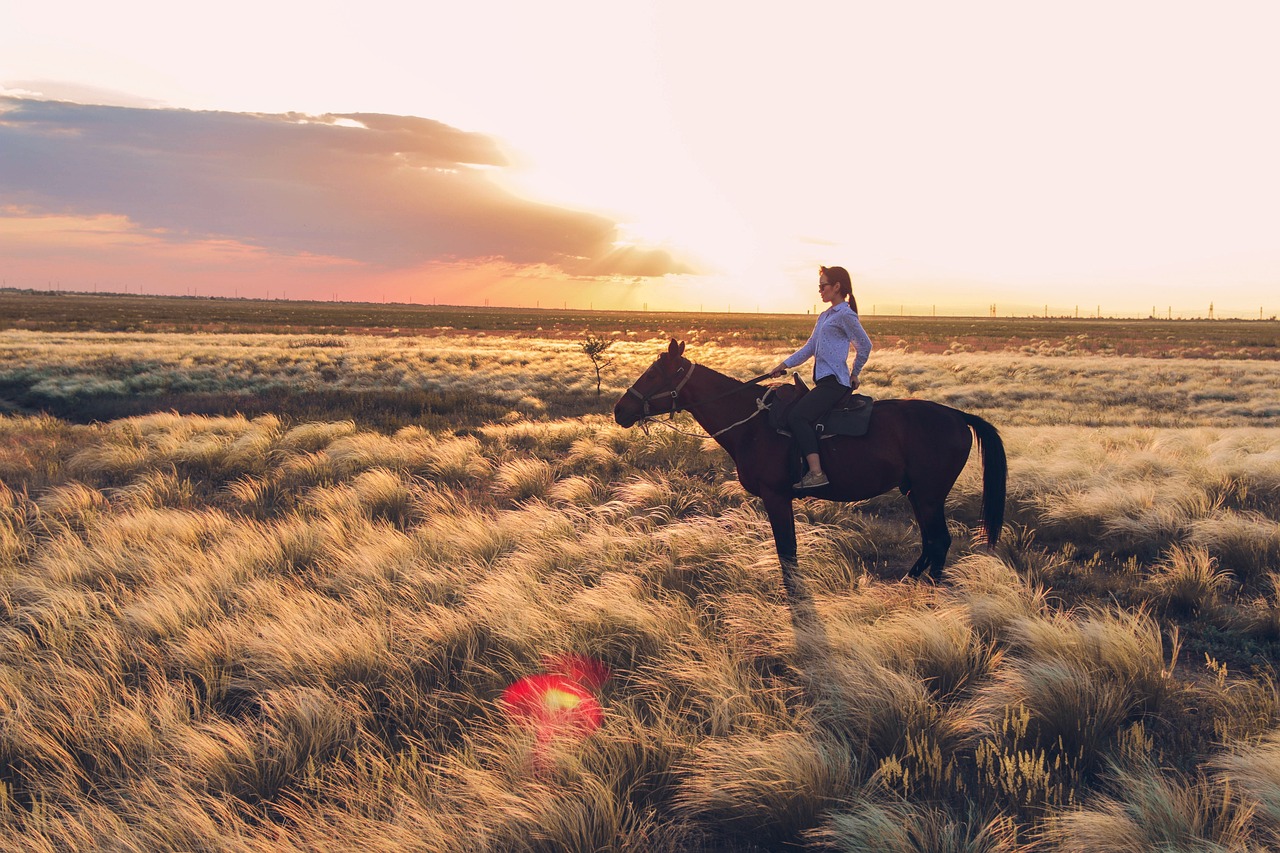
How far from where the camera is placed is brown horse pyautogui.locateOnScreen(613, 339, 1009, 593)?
583 cm

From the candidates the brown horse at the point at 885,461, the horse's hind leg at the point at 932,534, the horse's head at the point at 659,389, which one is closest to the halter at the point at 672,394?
the horse's head at the point at 659,389

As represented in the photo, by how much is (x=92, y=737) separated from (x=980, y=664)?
5.25 metres

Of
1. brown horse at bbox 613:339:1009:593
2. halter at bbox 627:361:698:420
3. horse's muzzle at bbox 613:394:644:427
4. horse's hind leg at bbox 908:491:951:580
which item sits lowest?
horse's hind leg at bbox 908:491:951:580

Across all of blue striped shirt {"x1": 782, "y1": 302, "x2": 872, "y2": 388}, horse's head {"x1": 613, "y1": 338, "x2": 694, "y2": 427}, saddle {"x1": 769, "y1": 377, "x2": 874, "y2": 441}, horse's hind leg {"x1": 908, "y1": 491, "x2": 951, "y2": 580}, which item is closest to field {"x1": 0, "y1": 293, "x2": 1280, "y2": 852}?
horse's hind leg {"x1": 908, "y1": 491, "x2": 951, "y2": 580}

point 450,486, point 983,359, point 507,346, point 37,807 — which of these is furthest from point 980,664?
point 507,346

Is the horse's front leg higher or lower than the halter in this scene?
lower

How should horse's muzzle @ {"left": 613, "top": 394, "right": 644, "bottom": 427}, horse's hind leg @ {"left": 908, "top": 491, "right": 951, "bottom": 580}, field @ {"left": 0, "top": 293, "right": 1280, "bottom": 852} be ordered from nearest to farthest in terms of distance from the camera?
1. field @ {"left": 0, "top": 293, "right": 1280, "bottom": 852}
2. horse's hind leg @ {"left": 908, "top": 491, "right": 951, "bottom": 580}
3. horse's muzzle @ {"left": 613, "top": 394, "right": 644, "bottom": 427}

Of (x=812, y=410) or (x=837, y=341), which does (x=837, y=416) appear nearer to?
(x=812, y=410)

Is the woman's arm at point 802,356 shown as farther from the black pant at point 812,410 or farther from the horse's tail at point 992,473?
the horse's tail at point 992,473

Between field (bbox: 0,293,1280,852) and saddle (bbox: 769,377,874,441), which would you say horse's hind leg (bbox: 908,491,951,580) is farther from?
saddle (bbox: 769,377,874,441)

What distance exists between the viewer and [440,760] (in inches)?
134

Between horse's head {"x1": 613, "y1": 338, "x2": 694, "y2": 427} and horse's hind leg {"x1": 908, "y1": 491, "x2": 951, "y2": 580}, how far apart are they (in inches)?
93.3

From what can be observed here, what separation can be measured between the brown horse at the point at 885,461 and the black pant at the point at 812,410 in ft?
0.59

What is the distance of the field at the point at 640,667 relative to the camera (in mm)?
2953
